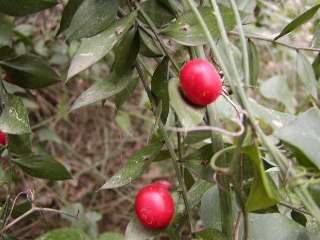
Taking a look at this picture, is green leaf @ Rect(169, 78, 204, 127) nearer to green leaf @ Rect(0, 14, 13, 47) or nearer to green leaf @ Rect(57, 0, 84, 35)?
green leaf @ Rect(57, 0, 84, 35)

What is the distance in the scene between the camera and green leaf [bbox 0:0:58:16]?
761 millimetres

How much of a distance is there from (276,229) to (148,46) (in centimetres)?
34

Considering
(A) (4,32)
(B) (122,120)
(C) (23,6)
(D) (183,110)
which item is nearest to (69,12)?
(C) (23,6)

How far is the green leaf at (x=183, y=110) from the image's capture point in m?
0.59

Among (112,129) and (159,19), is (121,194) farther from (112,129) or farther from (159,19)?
(159,19)

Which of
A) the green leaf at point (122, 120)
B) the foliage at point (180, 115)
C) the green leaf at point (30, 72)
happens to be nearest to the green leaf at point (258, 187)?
the foliage at point (180, 115)

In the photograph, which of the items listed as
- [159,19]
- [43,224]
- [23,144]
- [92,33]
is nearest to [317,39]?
[159,19]

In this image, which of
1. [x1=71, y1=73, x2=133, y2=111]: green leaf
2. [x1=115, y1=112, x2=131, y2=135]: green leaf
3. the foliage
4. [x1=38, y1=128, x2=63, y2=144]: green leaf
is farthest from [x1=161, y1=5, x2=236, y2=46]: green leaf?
[x1=115, y1=112, x2=131, y2=135]: green leaf

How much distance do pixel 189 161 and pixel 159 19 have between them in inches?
9.0

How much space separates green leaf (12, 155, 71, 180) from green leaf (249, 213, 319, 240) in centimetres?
35

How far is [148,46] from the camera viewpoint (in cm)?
76

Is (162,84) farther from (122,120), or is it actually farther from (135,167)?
(122,120)

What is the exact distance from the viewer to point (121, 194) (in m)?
1.79

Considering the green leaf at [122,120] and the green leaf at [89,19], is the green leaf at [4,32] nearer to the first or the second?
the green leaf at [89,19]
